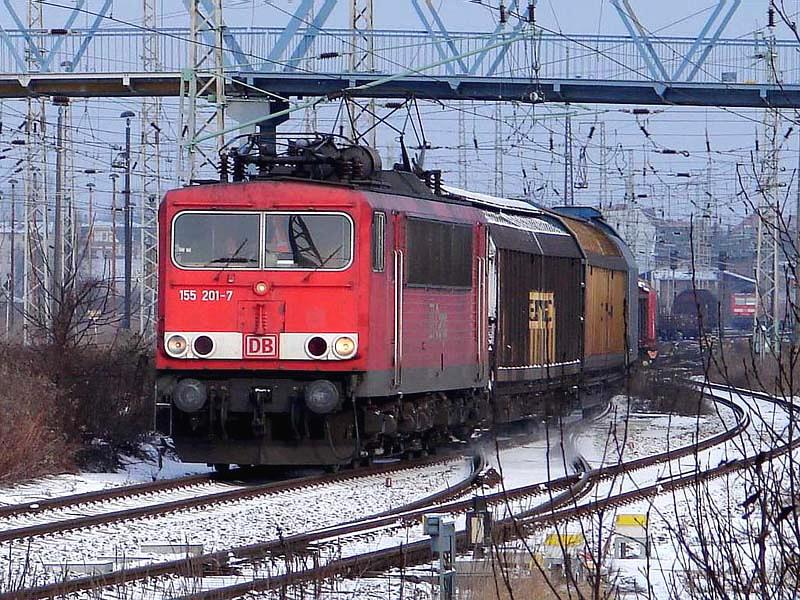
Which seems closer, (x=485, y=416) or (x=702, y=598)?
(x=702, y=598)

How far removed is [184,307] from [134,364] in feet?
14.3

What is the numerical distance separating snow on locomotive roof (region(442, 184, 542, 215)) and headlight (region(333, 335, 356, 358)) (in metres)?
4.37

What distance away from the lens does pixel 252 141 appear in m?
16.5

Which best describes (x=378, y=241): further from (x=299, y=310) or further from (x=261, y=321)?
(x=261, y=321)

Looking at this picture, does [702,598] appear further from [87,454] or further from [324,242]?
[87,454]

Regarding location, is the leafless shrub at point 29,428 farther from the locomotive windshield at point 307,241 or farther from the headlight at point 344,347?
the headlight at point 344,347

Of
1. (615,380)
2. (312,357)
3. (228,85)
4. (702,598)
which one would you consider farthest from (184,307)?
(228,85)

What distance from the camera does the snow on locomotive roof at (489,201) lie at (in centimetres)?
1934

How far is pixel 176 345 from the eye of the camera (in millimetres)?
15070

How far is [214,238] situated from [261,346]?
4.11 feet

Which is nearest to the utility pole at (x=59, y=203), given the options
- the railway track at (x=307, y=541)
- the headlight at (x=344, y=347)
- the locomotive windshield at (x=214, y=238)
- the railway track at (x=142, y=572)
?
the locomotive windshield at (x=214, y=238)

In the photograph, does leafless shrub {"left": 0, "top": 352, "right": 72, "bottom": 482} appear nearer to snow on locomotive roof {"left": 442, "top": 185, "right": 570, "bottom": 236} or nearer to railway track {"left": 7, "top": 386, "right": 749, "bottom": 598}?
railway track {"left": 7, "top": 386, "right": 749, "bottom": 598}

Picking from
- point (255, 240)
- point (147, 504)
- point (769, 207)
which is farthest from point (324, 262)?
point (769, 207)

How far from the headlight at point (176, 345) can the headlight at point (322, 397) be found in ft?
4.36
